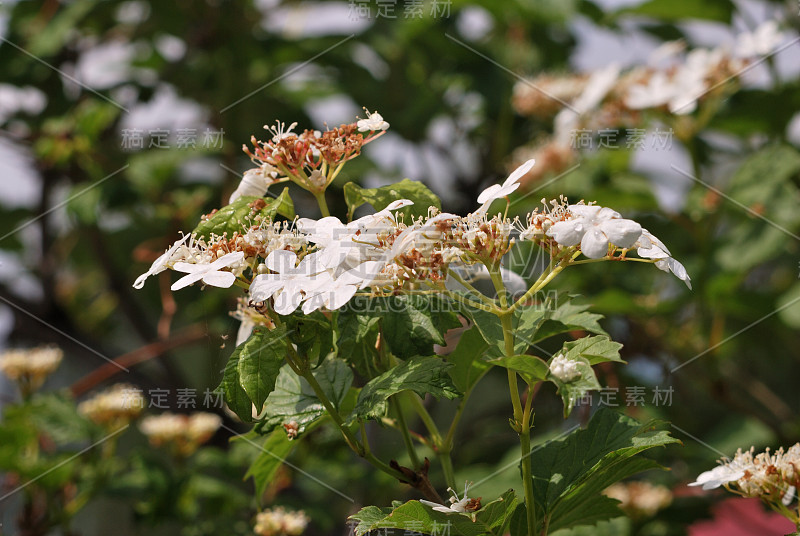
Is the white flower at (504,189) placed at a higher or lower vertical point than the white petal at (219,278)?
higher

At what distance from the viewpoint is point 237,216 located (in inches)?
21.0

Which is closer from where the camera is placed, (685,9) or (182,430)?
(182,430)

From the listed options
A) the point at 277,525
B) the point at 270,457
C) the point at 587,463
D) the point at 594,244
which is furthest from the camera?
the point at 277,525

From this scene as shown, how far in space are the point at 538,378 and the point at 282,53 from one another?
144 cm

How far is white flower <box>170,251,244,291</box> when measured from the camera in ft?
1.48

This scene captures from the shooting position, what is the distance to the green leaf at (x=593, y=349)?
457 mm

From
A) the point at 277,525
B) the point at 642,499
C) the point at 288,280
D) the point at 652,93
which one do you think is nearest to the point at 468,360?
the point at 288,280

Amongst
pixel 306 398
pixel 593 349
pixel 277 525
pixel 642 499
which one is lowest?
pixel 642 499

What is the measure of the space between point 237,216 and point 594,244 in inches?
10.2

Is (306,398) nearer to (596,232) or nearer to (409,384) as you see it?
(409,384)

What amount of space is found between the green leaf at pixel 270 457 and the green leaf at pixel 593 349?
26 cm

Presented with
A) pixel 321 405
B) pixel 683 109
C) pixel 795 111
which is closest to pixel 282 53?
pixel 683 109

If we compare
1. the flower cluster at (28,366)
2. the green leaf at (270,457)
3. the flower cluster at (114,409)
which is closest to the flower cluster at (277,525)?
the green leaf at (270,457)

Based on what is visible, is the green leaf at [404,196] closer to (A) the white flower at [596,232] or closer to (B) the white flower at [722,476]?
(A) the white flower at [596,232]
